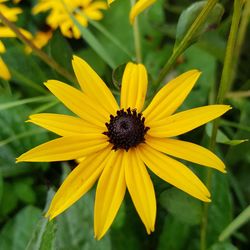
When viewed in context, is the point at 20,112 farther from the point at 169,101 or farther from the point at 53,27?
the point at 169,101

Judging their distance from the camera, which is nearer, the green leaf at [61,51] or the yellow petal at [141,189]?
the yellow petal at [141,189]

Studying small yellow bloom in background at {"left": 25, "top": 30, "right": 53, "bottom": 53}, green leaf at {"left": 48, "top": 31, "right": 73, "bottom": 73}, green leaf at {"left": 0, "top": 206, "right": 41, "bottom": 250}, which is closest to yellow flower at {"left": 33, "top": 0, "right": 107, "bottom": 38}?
small yellow bloom in background at {"left": 25, "top": 30, "right": 53, "bottom": 53}

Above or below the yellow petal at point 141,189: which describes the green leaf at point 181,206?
below

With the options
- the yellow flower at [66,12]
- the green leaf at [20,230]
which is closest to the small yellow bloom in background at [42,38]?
the yellow flower at [66,12]

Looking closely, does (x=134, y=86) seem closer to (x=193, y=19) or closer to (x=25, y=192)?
(x=193, y=19)

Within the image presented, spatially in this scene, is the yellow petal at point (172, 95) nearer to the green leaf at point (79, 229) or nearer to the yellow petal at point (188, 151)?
the yellow petal at point (188, 151)

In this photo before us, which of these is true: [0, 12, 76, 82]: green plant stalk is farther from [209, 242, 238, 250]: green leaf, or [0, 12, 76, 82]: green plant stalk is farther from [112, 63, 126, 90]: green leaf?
[209, 242, 238, 250]: green leaf
